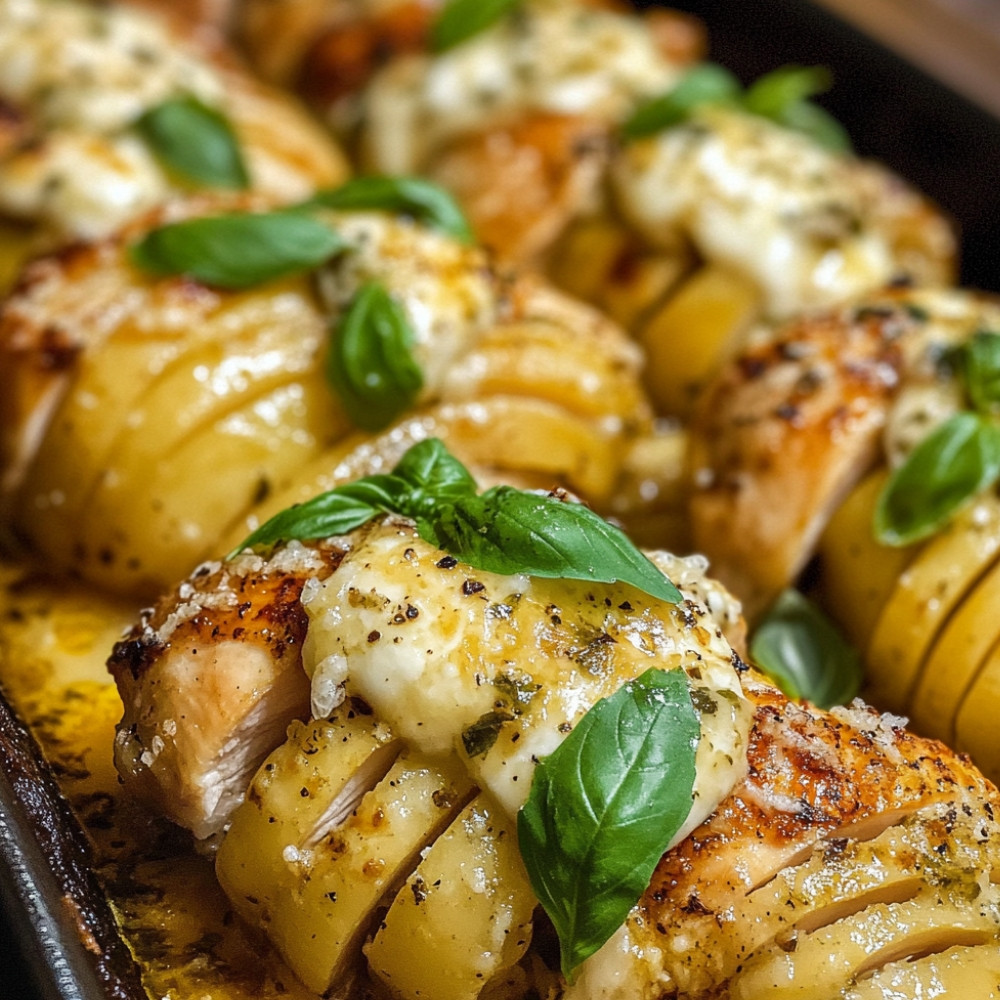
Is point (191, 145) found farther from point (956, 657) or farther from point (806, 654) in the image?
point (956, 657)

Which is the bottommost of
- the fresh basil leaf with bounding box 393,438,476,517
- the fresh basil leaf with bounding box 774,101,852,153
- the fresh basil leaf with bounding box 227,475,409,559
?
the fresh basil leaf with bounding box 227,475,409,559

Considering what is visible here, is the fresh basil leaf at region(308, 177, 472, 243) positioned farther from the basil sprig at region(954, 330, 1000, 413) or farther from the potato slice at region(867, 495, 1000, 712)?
the potato slice at region(867, 495, 1000, 712)

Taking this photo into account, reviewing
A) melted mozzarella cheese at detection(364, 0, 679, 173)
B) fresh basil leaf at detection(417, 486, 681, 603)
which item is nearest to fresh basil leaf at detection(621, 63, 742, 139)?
melted mozzarella cheese at detection(364, 0, 679, 173)

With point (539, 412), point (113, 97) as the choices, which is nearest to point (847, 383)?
point (539, 412)

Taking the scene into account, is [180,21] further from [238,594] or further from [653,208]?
[238,594]

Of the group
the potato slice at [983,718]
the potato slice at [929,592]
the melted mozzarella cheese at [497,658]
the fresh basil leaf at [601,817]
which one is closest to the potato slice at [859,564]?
the potato slice at [929,592]

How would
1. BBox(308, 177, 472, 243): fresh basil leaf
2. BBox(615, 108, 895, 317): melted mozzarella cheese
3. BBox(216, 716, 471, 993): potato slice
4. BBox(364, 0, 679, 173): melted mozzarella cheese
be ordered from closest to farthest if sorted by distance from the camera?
1. BBox(216, 716, 471, 993): potato slice
2. BBox(308, 177, 472, 243): fresh basil leaf
3. BBox(615, 108, 895, 317): melted mozzarella cheese
4. BBox(364, 0, 679, 173): melted mozzarella cheese
